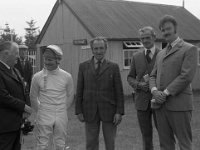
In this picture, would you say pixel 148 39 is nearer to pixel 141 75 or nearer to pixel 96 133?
pixel 141 75

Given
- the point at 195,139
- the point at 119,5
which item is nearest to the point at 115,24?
the point at 119,5

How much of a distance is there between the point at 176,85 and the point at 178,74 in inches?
7.7

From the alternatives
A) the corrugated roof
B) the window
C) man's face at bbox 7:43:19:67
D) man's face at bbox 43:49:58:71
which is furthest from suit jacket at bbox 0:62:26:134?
the window

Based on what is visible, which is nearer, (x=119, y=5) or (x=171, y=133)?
(x=171, y=133)

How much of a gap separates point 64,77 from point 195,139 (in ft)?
12.3

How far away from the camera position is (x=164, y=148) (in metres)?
5.05

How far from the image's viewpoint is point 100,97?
5258mm

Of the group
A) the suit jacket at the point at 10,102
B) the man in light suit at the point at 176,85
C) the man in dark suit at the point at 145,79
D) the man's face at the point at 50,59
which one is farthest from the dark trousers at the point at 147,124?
the suit jacket at the point at 10,102

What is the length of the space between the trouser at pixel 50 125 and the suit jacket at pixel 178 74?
1.47m

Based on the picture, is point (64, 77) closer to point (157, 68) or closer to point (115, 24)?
point (157, 68)

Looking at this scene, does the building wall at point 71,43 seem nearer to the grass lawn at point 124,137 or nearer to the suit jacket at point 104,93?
the grass lawn at point 124,137

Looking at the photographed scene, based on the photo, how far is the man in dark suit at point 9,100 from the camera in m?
4.47

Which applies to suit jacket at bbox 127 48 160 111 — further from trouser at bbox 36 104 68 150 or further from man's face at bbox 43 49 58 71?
→ man's face at bbox 43 49 58 71

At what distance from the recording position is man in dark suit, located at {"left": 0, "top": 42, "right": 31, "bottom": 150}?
4473 mm
